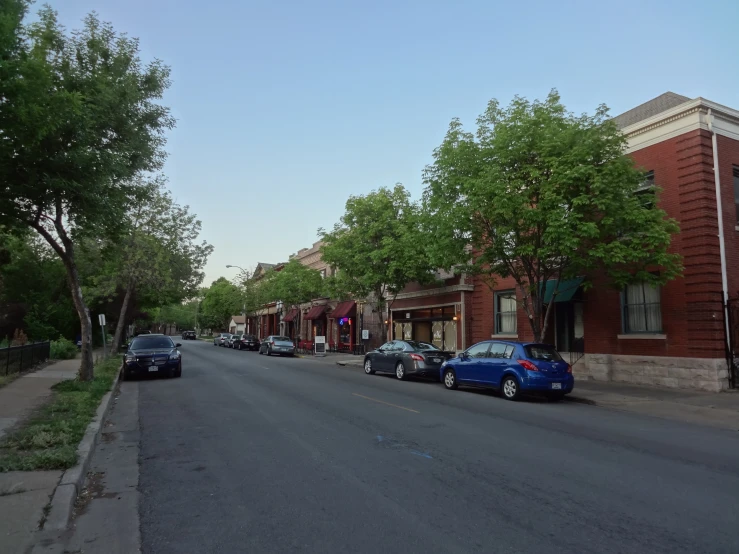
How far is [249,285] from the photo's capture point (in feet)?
180

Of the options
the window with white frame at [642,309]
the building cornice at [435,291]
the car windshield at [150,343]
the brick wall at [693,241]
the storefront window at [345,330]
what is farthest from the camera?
the storefront window at [345,330]

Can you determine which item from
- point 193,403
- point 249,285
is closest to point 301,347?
point 249,285

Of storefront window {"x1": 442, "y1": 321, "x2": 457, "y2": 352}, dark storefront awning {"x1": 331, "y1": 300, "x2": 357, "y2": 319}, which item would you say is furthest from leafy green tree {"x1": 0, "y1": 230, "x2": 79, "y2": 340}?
storefront window {"x1": 442, "y1": 321, "x2": 457, "y2": 352}

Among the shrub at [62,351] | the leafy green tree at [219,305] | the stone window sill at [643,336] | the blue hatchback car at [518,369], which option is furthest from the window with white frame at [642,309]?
the leafy green tree at [219,305]

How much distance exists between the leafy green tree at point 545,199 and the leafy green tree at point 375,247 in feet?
28.1

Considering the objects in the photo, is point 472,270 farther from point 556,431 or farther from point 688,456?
point 688,456

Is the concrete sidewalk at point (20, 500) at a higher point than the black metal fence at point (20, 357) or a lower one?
lower

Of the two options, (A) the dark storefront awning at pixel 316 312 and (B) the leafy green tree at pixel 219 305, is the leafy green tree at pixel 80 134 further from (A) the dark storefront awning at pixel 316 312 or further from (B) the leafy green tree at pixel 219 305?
(B) the leafy green tree at pixel 219 305

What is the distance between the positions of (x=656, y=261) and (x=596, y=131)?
4.09m

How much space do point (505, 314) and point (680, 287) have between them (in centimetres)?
842

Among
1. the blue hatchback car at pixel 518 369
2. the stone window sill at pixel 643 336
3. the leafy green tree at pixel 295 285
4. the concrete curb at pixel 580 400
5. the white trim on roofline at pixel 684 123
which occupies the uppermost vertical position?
the white trim on roofline at pixel 684 123

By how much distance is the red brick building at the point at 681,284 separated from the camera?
1602 cm

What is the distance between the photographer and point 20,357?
56.5ft

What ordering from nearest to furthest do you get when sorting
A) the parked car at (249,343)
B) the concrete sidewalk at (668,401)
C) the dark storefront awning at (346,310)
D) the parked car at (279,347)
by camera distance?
the concrete sidewalk at (668,401)
the parked car at (279,347)
the dark storefront awning at (346,310)
the parked car at (249,343)
